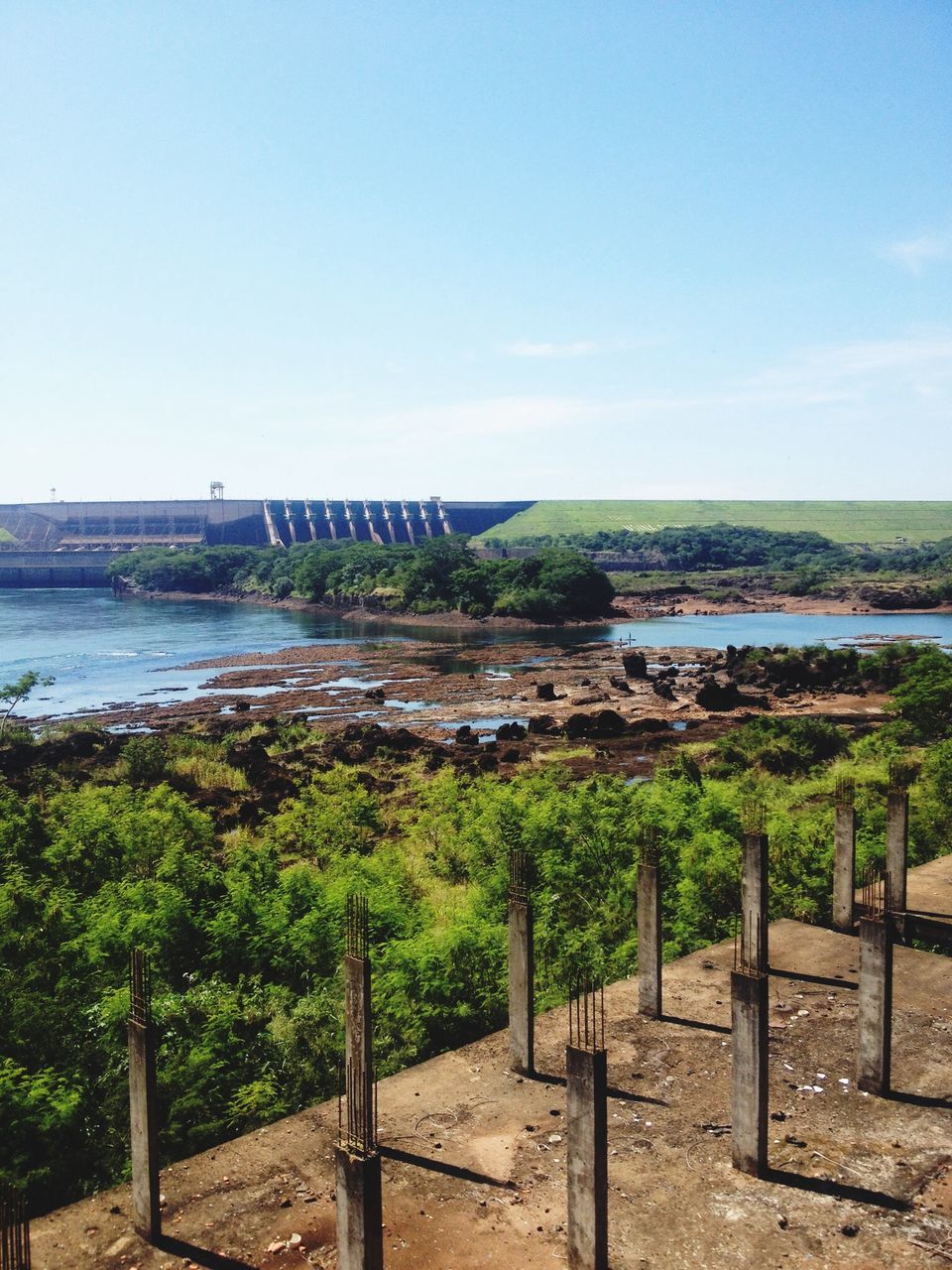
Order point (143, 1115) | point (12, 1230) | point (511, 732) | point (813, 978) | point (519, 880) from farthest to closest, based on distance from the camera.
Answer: point (511, 732) < point (813, 978) < point (519, 880) < point (143, 1115) < point (12, 1230)

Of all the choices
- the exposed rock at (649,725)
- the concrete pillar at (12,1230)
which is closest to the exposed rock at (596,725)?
the exposed rock at (649,725)

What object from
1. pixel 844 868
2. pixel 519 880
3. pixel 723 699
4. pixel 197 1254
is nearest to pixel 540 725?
pixel 723 699

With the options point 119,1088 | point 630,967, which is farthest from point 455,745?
point 119,1088

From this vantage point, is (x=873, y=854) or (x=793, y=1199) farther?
(x=873, y=854)

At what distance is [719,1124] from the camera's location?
10578 millimetres

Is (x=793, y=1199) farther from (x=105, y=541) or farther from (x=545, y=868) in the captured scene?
(x=105, y=541)

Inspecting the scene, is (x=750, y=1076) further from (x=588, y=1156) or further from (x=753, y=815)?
(x=753, y=815)

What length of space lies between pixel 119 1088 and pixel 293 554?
11144 cm

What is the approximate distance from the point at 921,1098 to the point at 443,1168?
5.12 meters

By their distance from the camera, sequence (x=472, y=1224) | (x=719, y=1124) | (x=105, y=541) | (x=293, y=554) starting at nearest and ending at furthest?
(x=472, y=1224) → (x=719, y=1124) → (x=293, y=554) → (x=105, y=541)

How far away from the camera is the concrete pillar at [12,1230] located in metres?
6.69

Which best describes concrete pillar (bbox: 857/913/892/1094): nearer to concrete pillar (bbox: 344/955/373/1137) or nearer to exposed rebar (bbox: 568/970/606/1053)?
exposed rebar (bbox: 568/970/606/1053)

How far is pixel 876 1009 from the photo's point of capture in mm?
11109

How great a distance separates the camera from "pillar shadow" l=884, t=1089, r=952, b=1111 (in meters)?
11.1
